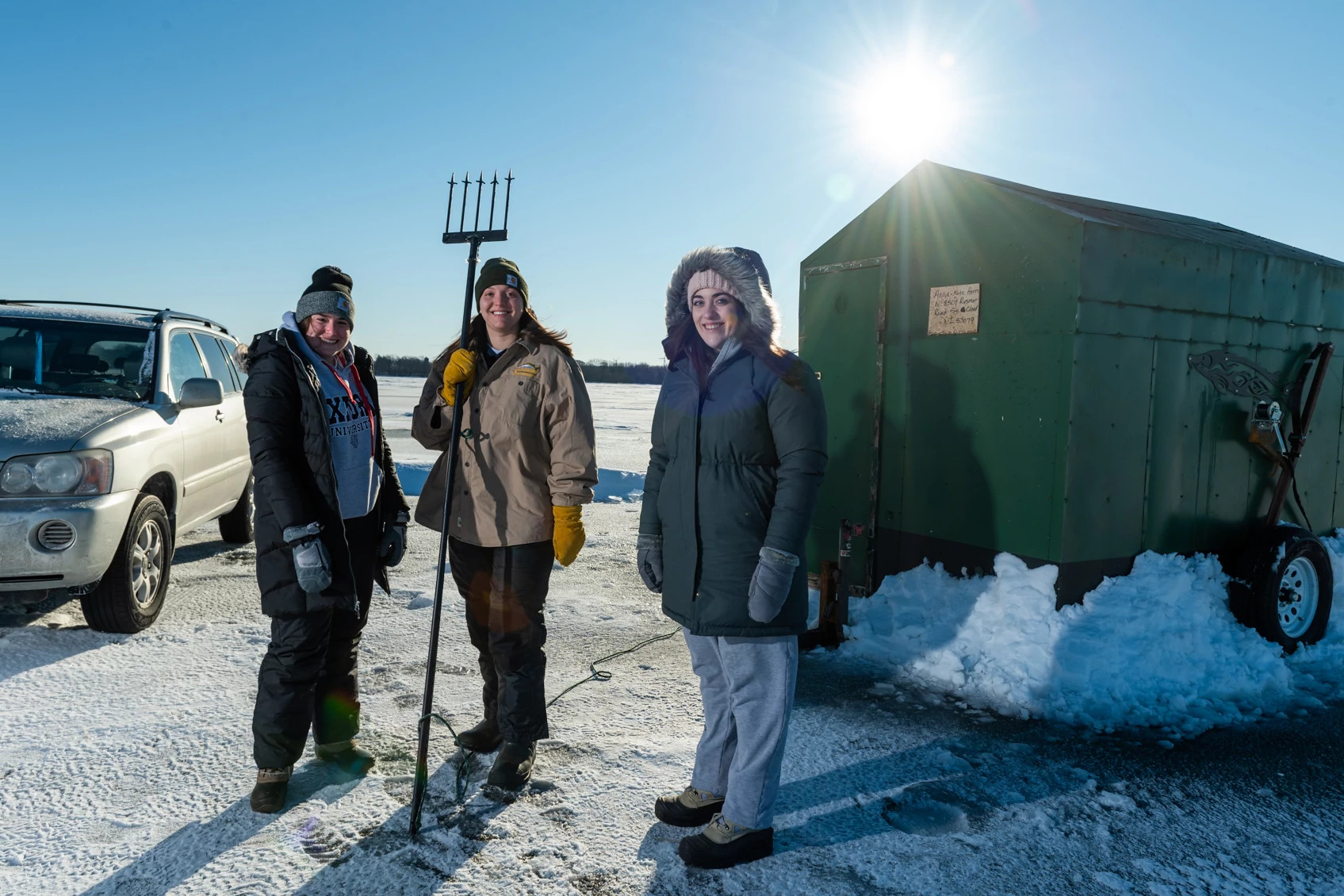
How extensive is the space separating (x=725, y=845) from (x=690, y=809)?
11.0 inches

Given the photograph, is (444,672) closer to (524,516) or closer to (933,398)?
(524,516)

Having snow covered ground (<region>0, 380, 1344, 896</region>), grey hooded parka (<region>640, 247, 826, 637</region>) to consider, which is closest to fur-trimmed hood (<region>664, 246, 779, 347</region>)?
grey hooded parka (<region>640, 247, 826, 637</region>)

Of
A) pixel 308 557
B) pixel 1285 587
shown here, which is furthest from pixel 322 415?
pixel 1285 587

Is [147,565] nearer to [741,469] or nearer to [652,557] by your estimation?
[652,557]

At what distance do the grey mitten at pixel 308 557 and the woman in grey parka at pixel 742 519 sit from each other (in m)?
1.21

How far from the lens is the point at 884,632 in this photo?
5.26m

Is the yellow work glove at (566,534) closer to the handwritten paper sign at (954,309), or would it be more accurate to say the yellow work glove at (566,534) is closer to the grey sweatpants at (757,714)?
the grey sweatpants at (757,714)

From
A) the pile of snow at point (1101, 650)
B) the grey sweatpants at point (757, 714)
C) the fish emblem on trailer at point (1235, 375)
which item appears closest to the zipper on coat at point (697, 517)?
the grey sweatpants at point (757, 714)

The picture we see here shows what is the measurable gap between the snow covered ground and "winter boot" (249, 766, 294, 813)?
0.05m

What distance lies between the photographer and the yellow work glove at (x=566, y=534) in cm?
326

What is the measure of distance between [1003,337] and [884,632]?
1918 mm

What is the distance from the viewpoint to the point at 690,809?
9.93 feet

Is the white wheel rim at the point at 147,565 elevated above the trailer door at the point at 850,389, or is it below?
below

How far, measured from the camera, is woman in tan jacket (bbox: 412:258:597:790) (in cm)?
327
